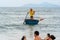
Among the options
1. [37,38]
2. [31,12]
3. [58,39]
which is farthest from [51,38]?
[31,12]

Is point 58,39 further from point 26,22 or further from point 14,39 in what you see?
point 26,22

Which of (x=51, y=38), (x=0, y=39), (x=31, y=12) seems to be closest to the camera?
(x=51, y=38)

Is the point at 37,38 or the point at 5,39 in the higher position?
the point at 37,38

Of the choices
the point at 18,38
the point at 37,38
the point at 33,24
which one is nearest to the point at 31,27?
the point at 33,24

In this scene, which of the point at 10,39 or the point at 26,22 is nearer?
the point at 10,39

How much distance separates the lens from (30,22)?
2739 cm

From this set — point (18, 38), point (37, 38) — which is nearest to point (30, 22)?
point (18, 38)

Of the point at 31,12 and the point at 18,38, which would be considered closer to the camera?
the point at 18,38

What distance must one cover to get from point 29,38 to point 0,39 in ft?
6.61

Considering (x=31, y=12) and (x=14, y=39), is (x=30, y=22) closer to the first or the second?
(x=31, y=12)

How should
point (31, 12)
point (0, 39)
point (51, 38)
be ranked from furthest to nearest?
1. point (31, 12)
2. point (0, 39)
3. point (51, 38)

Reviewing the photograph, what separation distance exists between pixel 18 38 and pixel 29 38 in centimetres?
79

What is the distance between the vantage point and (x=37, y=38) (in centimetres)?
1071

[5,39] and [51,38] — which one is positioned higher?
[51,38]
